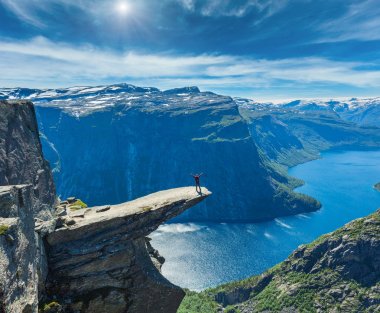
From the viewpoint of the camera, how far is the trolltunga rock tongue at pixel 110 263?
28047 millimetres

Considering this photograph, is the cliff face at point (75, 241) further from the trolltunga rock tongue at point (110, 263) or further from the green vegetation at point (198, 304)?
the green vegetation at point (198, 304)

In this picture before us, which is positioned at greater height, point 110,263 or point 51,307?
point 110,263

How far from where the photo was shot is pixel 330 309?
394ft

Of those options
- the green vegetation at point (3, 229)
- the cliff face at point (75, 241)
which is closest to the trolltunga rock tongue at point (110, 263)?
the cliff face at point (75, 241)

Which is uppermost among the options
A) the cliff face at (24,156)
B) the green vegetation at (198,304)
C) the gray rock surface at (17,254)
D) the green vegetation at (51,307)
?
the cliff face at (24,156)

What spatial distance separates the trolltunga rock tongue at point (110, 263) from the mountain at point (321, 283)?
94602 mm

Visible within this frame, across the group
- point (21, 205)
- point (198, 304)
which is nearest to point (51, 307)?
point (21, 205)

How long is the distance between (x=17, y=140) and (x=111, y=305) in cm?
1558

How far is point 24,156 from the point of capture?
100 feet

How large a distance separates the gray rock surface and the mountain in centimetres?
10305

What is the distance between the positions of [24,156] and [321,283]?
130 meters

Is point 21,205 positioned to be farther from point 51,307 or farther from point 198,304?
point 198,304

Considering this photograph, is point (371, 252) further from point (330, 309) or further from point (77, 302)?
point (77, 302)

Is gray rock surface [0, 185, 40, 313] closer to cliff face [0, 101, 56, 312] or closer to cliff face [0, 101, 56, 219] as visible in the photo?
cliff face [0, 101, 56, 312]
